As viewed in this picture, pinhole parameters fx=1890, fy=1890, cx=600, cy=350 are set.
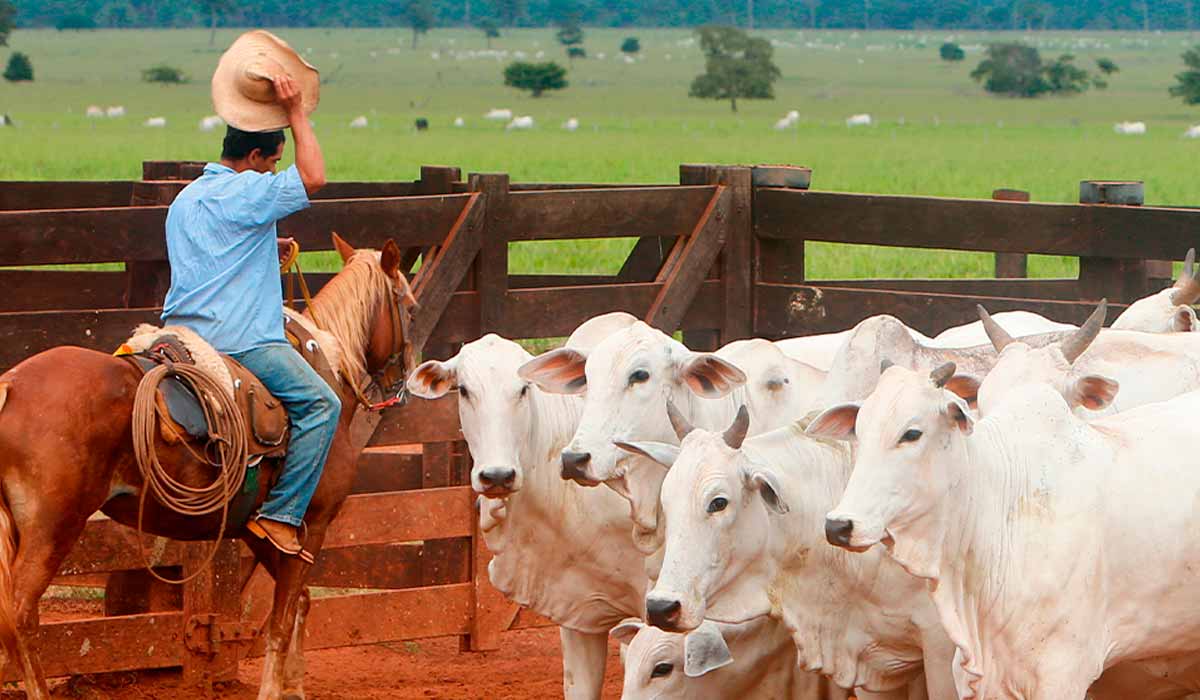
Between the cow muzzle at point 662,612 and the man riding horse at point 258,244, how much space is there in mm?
1960

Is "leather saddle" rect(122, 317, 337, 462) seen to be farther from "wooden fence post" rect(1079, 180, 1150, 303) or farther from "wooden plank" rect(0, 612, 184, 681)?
"wooden fence post" rect(1079, 180, 1150, 303)

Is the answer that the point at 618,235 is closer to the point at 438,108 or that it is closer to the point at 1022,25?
the point at 438,108

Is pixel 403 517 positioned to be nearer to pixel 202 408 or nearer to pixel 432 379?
pixel 432 379

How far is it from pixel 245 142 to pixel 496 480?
5.22ft

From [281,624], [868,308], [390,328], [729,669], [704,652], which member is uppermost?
[390,328]

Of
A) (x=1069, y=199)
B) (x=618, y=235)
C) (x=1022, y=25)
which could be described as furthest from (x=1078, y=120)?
(x=1022, y=25)

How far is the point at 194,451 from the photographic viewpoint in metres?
6.71

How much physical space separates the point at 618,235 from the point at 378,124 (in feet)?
217

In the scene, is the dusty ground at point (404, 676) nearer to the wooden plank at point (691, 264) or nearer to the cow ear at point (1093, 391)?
the wooden plank at point (691, 264)

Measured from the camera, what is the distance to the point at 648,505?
6.59 metres

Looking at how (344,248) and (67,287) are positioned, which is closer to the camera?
(344,248)

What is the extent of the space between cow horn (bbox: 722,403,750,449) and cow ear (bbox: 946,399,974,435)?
2.51ft

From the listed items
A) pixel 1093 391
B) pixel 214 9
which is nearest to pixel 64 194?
pixel 1093 391

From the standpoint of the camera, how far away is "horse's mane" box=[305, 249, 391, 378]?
305 inches
